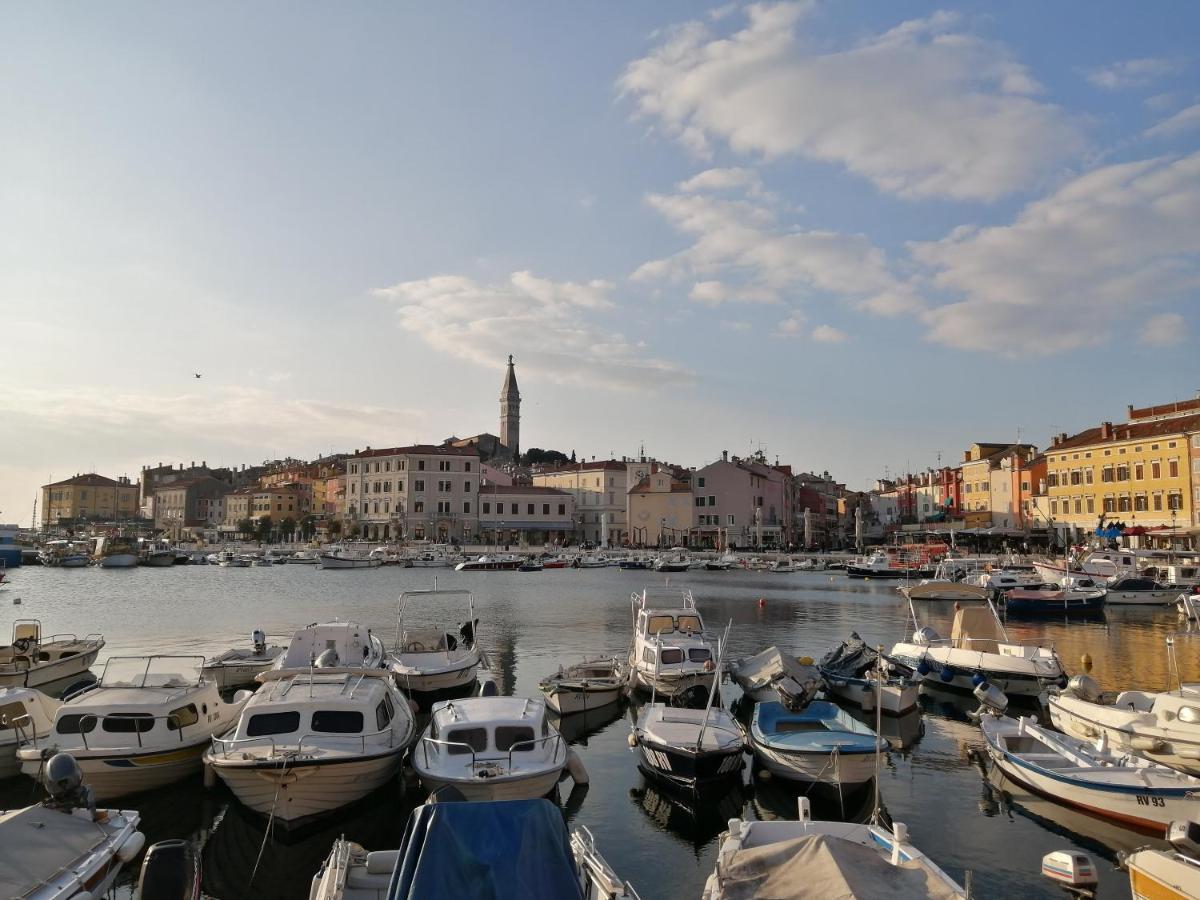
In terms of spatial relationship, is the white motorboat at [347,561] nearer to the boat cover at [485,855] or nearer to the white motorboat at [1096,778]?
the white motorboat at [1096,778]

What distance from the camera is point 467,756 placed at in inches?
589

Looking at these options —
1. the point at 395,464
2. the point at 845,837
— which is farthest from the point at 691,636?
the point at 395,464

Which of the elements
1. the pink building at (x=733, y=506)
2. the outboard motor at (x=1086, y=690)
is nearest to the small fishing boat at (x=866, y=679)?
the outboard motor at (x=1086, y=690)

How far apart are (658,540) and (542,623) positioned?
228 ft

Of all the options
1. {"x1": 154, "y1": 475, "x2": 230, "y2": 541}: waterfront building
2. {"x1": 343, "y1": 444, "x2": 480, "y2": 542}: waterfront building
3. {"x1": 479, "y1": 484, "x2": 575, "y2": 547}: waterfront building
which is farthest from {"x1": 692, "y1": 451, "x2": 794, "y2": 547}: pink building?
{"x1": 154, "y1": 475, "x2": 230, "y2": 541}: waterfront building

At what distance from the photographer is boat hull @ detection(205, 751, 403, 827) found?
13.9 meters

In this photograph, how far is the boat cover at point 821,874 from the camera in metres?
8.67

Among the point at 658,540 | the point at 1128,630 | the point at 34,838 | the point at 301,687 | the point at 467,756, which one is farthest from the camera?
the point at 658,540

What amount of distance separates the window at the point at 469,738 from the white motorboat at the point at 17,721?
7794 millimetres

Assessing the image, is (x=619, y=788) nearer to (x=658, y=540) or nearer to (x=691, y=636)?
(x=691, y=636)

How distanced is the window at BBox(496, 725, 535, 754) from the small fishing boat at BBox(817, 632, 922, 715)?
999cm

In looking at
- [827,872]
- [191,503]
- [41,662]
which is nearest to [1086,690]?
[827,872]

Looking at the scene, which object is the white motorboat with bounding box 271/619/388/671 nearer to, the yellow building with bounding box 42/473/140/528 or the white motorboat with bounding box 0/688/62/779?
the white motorboat with bounding box 0/688/62/779

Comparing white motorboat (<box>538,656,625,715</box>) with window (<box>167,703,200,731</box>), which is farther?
white motorboat (<box>538,656,625,715</box>)
